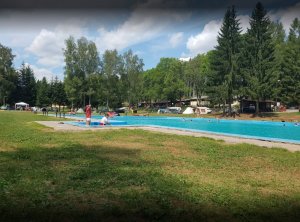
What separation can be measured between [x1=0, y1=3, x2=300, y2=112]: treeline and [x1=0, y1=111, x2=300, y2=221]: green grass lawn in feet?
60.7

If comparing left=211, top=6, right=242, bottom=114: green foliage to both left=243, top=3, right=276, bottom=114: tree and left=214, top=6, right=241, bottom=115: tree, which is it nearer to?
left=214, top=6, right=241, bottom=115: tree

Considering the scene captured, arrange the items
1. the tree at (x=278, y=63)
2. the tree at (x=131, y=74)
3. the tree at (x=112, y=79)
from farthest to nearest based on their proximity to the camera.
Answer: the tree at (x=131, y=74) → the tree at (x=112, y=79) → the tree at (x=278, y=63)

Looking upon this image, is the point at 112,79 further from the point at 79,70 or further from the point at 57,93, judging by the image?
the point at 57,93

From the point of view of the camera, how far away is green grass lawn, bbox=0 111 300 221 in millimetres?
4781

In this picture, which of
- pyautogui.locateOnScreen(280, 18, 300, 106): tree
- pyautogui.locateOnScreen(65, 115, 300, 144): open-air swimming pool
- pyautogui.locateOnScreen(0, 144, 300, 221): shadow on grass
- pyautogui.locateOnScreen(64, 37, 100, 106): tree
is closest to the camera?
pyautogui.locateOnScreen(0, 144, 300, 221): shadow on grass

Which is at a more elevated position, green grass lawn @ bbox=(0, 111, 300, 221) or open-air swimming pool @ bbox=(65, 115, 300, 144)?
green grass lawn @ bbox=(0, 111, 300, 221)

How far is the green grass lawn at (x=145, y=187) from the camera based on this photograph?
4.78 metres

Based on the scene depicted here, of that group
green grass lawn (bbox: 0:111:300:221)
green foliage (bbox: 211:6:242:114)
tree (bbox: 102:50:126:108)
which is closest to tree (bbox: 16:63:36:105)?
tree (bbox: 102:50:126:108)

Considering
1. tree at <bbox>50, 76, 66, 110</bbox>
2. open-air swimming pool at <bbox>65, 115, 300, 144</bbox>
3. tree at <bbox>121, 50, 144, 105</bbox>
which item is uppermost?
tree at <bbox>121, 50, 144, 105</bbox>

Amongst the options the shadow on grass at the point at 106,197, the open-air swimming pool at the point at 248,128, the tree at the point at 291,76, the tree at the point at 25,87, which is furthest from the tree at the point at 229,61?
the tree at the point at 25,87

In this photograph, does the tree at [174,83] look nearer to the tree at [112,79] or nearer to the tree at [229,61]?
the tree at [112,79]

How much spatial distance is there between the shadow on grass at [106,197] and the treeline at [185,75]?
67.4ft

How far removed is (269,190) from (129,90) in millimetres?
65233

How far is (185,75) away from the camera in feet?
247
